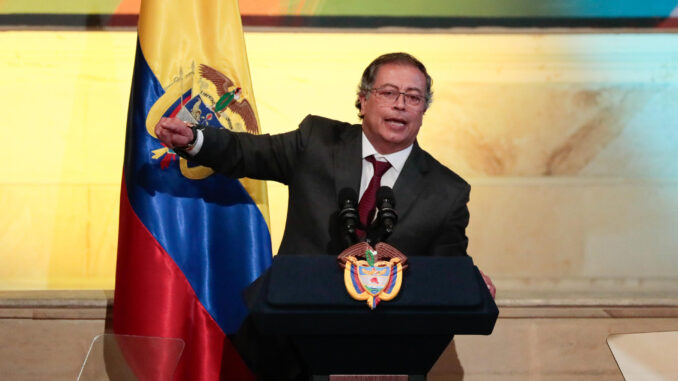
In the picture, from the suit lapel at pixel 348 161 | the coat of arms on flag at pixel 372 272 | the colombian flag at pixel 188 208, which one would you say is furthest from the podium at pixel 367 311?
the colombian flag at pixel 188 208

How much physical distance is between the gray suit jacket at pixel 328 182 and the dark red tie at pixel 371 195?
48mm

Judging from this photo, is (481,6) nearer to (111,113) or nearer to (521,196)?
(521,196)

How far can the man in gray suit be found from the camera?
2.32 metres

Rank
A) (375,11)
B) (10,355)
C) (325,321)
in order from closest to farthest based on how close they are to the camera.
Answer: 1. (325,321)
2. (10,355)
3. (375,11)

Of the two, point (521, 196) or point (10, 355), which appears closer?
point (10, 355)

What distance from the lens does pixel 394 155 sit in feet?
8.05

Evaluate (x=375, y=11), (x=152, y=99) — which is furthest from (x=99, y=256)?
(x=375, y=11)

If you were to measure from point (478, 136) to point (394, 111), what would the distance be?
1.50m

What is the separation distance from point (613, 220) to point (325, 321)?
8.00 feet

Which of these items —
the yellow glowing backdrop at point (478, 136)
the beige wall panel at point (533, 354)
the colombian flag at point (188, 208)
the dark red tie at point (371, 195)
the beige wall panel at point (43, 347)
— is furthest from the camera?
the yellow glowing backdrop at point (478, 136)

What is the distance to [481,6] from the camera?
3.88 meters

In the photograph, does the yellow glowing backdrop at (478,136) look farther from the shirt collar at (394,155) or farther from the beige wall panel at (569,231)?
the shirt collar at (394,155)

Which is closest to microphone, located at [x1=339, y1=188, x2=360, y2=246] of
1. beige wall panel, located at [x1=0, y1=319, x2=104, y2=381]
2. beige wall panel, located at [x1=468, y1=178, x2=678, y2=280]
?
beige wall panel, located at [x1=0, y1=319, x2=104, y2=381]

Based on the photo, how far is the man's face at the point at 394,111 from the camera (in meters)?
2.40
